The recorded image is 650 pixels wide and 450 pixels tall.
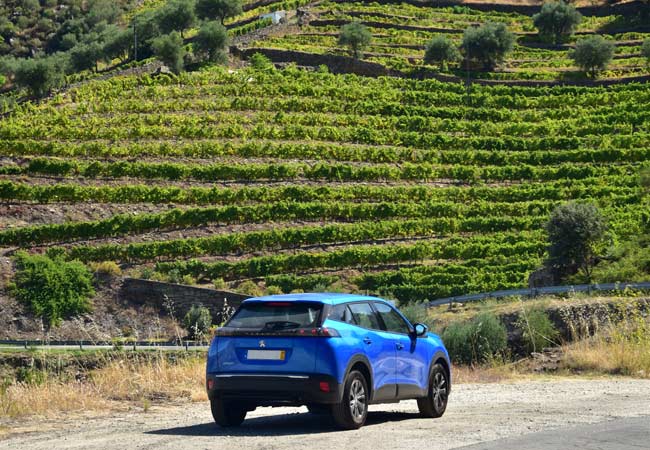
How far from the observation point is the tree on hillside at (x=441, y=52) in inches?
3002

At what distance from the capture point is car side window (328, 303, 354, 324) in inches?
498

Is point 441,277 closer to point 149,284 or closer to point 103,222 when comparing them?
point 149,284

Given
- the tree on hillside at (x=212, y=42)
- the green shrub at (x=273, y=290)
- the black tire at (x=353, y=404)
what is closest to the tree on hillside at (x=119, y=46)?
the tree on hillside at (x=212, y=42)

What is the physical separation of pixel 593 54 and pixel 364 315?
214ft

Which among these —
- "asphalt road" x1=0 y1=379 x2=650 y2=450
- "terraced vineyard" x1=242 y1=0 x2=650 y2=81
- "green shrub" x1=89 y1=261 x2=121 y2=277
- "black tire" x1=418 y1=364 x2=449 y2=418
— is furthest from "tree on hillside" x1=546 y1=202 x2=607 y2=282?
"black tire" x1=418 y1=364 x2=449 y2=418

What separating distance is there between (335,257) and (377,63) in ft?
87.0

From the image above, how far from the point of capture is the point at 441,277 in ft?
169

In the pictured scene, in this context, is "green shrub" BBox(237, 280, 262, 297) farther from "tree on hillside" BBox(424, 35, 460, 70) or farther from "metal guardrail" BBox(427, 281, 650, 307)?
"tree on hillside" BBox(424, 35, 460, 70)

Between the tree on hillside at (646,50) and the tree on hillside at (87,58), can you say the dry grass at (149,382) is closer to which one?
the tree on hillside at (646,50)

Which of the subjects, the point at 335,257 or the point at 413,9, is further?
the point at 413,9

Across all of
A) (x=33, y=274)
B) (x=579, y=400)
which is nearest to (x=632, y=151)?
(x=33, y=274)

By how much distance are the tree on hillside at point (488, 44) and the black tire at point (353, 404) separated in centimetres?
6656

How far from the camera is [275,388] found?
1225cm

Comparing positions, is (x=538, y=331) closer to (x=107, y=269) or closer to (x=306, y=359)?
(x=306, y=359)
